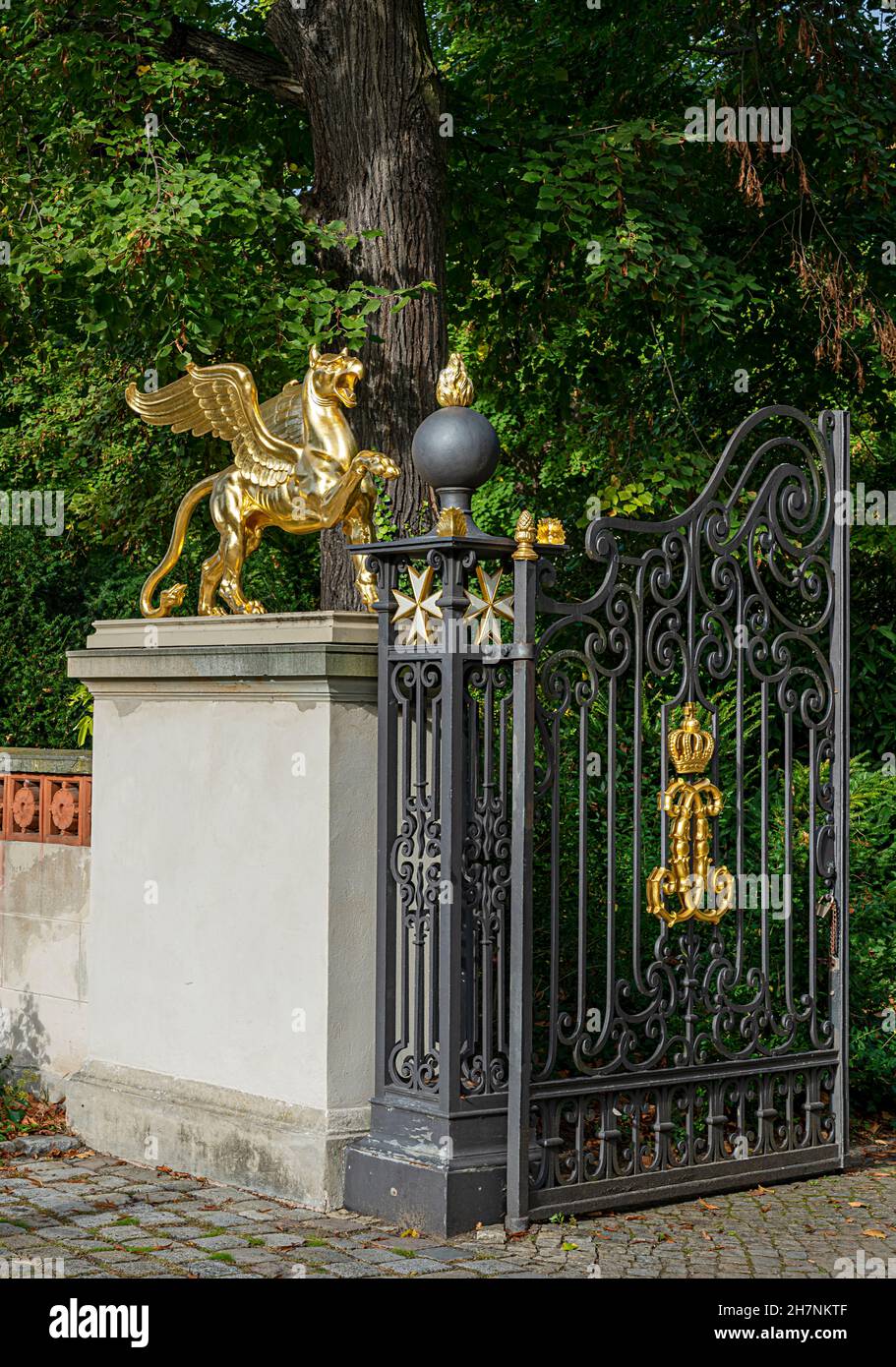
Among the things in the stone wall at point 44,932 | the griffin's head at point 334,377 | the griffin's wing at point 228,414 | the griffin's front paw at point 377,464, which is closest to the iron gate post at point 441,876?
the griffin's front paw at point 377,464

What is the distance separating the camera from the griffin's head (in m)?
6.92

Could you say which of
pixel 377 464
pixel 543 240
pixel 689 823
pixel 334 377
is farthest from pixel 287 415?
pixel 543 240

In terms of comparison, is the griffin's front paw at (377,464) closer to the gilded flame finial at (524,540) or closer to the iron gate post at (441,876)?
the iron gate post at (441,876)

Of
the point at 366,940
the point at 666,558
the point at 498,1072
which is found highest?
the point at 666,558

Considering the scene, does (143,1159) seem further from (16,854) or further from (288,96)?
(288,96)

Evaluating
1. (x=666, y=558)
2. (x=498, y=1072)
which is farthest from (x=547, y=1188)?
(x=666, y=558)

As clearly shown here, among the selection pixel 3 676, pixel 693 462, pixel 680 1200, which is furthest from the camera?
pixel 3 676

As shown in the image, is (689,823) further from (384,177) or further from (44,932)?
(384,177)

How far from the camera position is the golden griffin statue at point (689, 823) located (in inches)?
262

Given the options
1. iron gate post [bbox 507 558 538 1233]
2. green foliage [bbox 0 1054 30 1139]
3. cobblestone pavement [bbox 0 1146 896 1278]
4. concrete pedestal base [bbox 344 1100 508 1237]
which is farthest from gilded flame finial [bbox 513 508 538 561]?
green foliage [bbox 0 1054 30 1139]

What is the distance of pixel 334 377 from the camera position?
22.7ft

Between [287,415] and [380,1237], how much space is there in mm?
3296

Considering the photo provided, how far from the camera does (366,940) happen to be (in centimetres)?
642

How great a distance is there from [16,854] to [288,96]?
5083 mm
